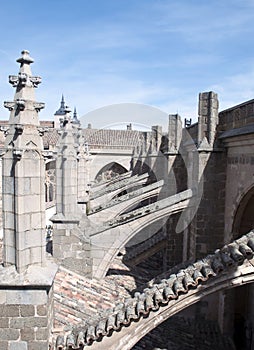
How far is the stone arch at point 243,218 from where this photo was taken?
25.3ft

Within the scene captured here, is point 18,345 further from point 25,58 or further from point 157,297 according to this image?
point 25,58

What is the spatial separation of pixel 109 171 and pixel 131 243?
51.6 ft

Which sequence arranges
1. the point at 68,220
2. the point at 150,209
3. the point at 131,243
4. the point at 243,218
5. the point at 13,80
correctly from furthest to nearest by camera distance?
the point at 131,243
the point at 150,209
the point at 68,220
the point at 243,218
the point at 13,80

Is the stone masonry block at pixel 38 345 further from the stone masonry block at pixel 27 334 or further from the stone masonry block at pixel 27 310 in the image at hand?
the stone masonry block at pixel 27 310

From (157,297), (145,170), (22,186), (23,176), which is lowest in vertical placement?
(157,297)

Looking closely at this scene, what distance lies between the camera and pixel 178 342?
757 centimetres

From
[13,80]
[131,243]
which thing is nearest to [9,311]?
[13,80]

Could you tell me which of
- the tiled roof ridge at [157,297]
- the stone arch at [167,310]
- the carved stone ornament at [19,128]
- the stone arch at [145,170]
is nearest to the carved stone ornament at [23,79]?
the carved stone ornament at [19,128]

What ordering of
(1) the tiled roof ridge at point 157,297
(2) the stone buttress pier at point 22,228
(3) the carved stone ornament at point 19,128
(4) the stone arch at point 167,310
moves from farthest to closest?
(4) the stone arch at point 167,310
(1) the tiled roof ridge at point 157,297
(2) the stone buttress pier at point 22,228
(3) the carved stone ornament at point 19,128

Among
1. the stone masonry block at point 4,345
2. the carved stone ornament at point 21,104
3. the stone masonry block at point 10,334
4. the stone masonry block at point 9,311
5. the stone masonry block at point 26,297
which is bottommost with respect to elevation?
the stone masonry block at point 4,345

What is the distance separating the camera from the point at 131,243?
13.4 meters

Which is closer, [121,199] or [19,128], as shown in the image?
[19,128]

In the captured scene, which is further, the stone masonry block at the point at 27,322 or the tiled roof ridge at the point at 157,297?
the tiled roof ridge at the point at 157,297

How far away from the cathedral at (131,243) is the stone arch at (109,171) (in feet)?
35.6
